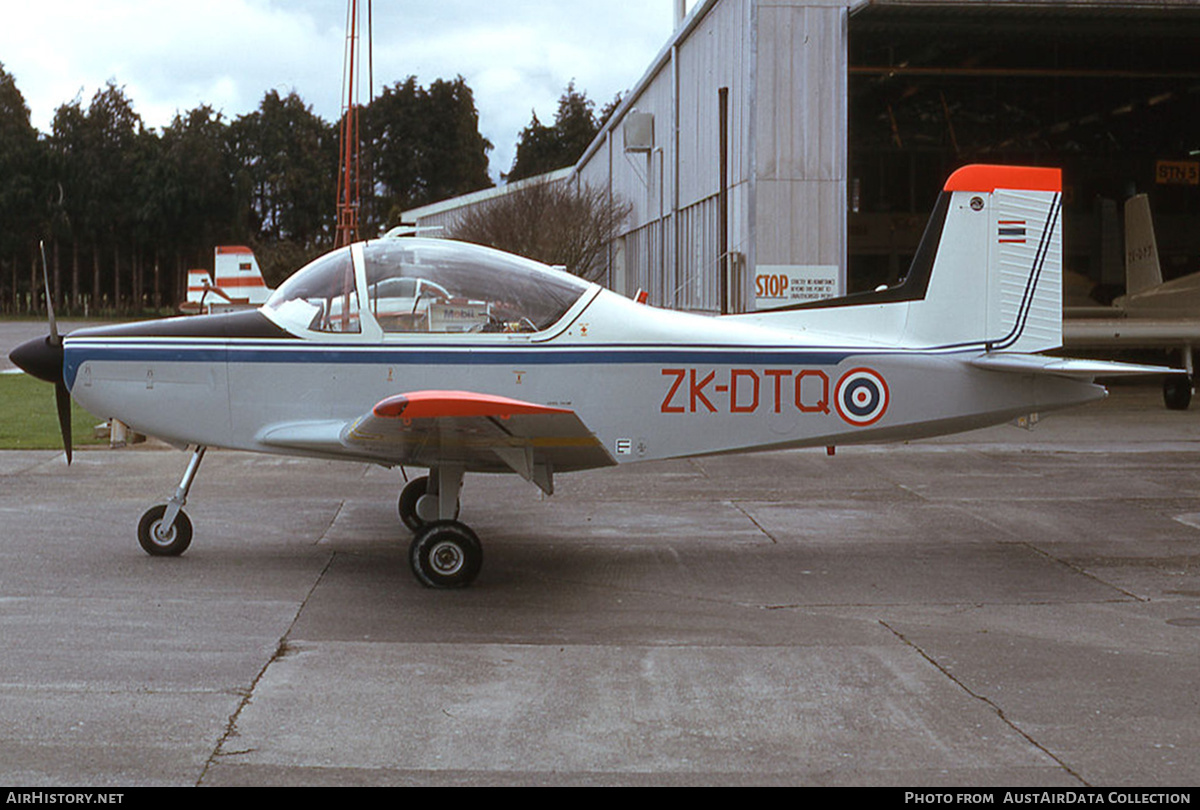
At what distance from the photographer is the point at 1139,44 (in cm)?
2322

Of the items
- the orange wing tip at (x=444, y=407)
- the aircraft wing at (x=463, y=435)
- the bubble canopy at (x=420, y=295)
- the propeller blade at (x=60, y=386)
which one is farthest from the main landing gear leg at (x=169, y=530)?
the orange wing tip at (x=444, y=407)

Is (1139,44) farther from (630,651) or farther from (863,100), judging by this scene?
(630,651)

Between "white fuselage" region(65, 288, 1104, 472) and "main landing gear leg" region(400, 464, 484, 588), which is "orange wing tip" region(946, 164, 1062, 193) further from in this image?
"main landing gear leg" region(400, 464, 484, 588)

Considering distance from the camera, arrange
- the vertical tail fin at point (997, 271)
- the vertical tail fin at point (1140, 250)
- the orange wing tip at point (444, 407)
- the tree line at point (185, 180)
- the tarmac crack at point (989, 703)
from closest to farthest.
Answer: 1. the tarmac crack at point (989, 703)
2. the orange wing tip at point (444, 407)
3. the vertical tail fin at point (997, 271)
4. the vertical tail fin at point (1140, 250)
5. the tree line at point (185, 180)

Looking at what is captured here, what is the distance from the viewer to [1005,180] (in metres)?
8.12

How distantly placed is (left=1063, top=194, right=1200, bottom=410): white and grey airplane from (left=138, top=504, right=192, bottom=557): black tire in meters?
13.6

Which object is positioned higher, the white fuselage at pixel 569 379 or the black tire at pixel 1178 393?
the white fuselage at pixel 569 379

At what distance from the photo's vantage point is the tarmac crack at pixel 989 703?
4449mm

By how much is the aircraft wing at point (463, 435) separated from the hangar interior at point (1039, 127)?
14046 mm

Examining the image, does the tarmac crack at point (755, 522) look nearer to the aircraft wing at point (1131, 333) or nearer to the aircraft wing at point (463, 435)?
the aircraft wing at point (463, 435)

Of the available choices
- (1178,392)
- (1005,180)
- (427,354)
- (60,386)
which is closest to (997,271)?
(1005,180)

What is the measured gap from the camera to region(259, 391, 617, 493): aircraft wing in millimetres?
6383

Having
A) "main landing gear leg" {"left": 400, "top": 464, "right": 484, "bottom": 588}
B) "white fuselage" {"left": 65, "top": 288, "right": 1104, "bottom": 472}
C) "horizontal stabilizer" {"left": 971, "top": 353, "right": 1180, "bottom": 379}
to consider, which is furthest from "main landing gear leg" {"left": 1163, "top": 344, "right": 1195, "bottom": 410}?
"main landing gear leg" {"left": 400, "top": 464, "right": 484, "bottom": 588}

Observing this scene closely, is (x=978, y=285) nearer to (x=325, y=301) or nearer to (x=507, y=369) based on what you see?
(x=507, y=369)
